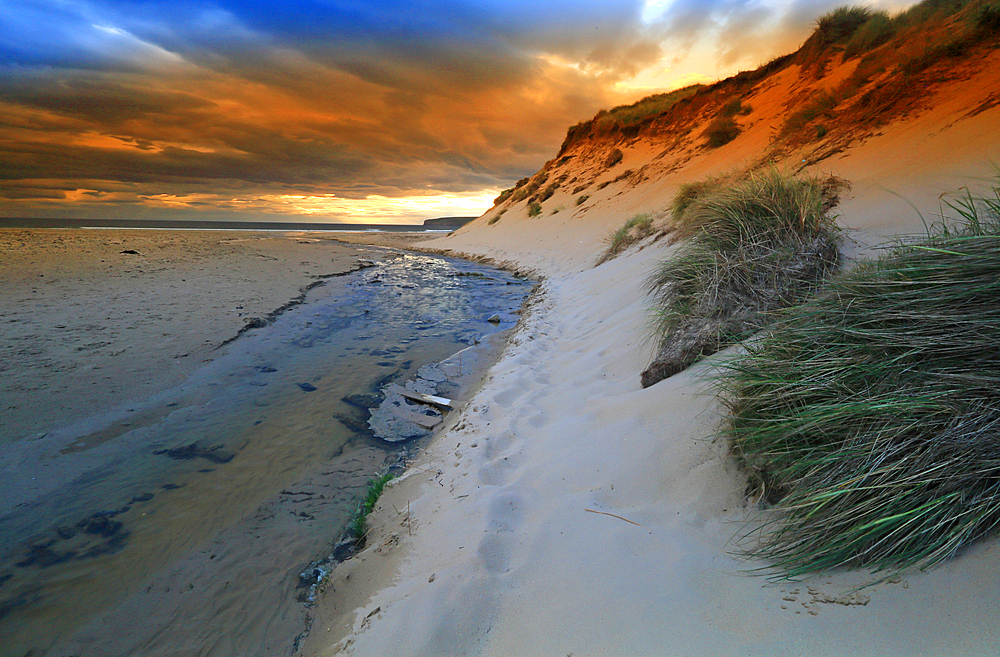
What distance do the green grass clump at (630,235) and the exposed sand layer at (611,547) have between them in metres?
4.53

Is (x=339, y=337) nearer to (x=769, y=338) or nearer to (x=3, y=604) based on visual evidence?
(x=3, y=604)

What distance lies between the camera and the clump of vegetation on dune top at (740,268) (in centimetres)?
300

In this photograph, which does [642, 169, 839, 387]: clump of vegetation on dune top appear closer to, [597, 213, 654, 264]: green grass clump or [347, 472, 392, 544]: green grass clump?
[347, 472, 392, 544]: green grass clump

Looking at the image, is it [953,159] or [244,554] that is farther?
[953,159]

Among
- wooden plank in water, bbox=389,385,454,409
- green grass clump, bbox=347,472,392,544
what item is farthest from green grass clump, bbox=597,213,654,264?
green grass clump, bbox=347,472,392,544

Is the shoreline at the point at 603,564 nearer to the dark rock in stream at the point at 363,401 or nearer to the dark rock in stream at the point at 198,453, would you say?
the dark rock in stream at the point at 363,401

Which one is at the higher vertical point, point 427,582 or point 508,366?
point 508,366

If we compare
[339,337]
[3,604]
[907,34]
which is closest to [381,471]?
[3,604]

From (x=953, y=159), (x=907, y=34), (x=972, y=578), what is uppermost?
(x=907, y=34)

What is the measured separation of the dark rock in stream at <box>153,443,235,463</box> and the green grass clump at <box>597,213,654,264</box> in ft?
26.2

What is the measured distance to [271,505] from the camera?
3047 mm

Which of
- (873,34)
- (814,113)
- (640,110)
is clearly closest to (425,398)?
(814,113)

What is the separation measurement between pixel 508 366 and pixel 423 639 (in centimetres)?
322

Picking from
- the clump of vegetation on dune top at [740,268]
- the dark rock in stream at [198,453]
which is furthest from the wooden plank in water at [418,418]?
the clump of vegetation on dune top at [740,268]
